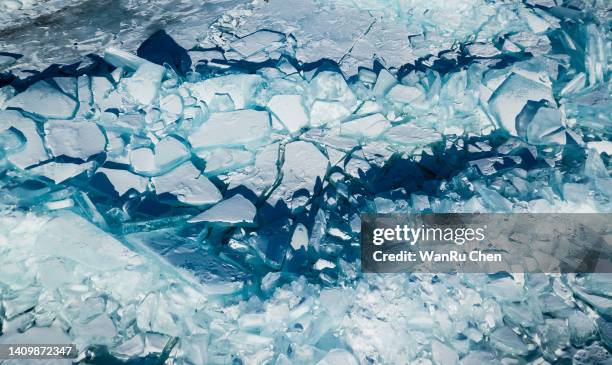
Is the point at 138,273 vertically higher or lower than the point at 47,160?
lower

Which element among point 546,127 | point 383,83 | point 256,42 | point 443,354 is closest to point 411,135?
point 383,83

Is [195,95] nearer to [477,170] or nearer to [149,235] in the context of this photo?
[149,235]

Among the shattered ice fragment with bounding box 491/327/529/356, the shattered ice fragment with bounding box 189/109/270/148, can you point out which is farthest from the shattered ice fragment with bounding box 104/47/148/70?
the shattered ice fragment with bounding box 491/327/529/356

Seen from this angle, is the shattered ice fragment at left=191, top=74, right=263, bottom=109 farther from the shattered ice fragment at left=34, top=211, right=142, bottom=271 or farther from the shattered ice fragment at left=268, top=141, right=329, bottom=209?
the shattered ice fragment at left=34, top=211, right=142, bottom=271

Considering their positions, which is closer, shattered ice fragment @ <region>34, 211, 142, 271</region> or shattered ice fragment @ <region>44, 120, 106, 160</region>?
shattered ice fragment @ <region>34, 211, 142, 271</region>

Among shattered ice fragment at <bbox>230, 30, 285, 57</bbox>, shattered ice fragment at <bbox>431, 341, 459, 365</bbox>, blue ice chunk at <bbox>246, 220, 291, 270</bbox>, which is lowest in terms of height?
shattered ice fragment at <bbox>431, 341, 459, 365</bbox>

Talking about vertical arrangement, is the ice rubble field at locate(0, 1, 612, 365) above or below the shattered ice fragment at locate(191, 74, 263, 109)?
below

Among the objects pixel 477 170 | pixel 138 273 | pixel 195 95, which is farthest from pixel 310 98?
pixel 138 273
